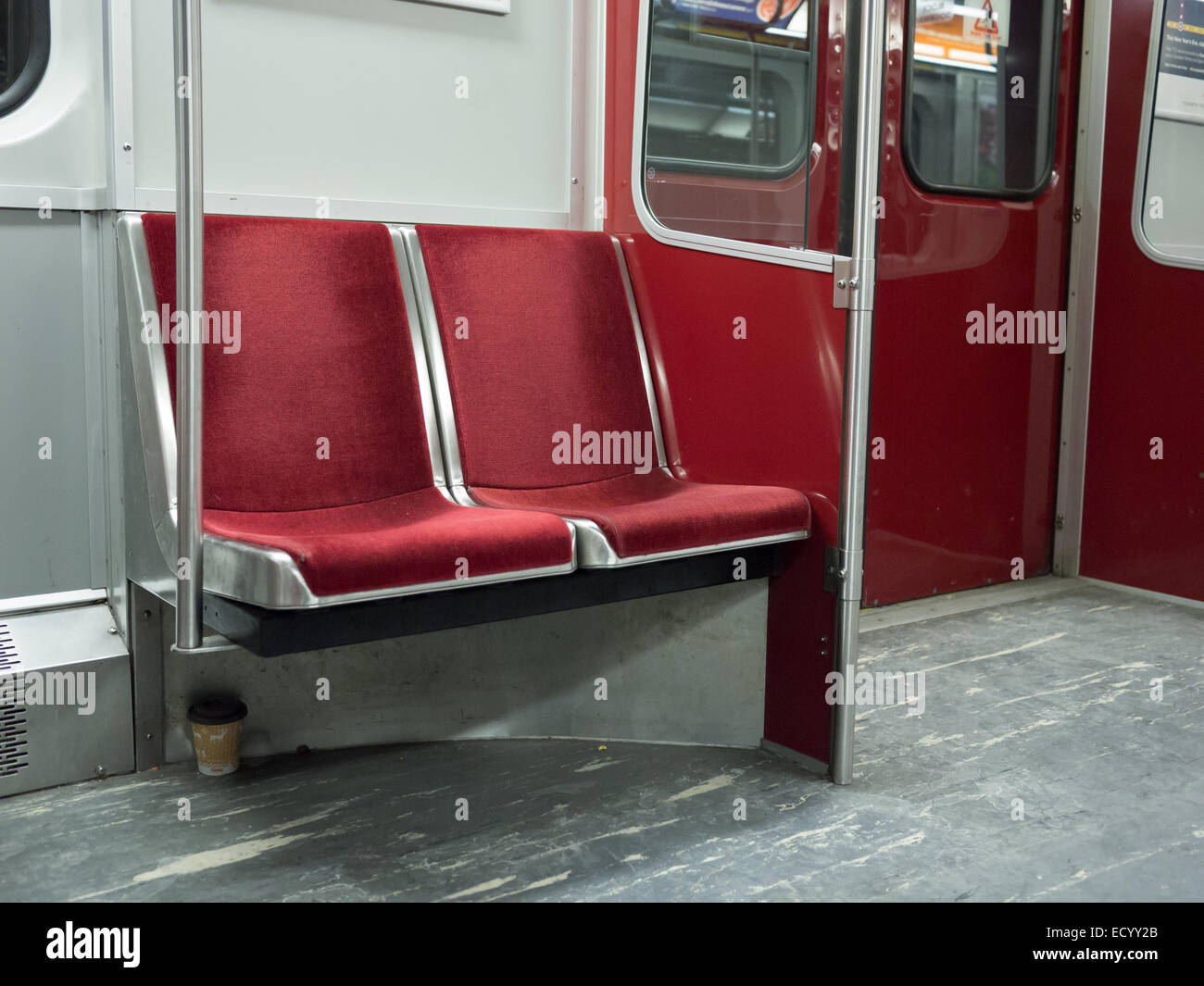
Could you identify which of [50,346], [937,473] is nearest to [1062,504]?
[937,473]

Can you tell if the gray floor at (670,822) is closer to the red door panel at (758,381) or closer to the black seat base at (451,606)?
the red door panel at (758,381)

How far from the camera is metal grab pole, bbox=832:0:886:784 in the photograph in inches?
85.8

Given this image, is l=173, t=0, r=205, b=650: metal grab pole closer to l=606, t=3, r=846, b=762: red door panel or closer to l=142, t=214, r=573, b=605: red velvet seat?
l=142, t=214, r=573, b=605: red velvet seat

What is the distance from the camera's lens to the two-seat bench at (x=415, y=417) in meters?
1.92

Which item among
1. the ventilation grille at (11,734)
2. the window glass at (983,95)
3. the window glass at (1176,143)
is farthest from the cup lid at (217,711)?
the window glass at (1176,143)

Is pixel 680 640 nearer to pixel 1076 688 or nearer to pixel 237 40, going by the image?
pixel 1076 688

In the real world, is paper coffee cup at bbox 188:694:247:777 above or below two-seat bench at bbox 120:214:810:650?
below

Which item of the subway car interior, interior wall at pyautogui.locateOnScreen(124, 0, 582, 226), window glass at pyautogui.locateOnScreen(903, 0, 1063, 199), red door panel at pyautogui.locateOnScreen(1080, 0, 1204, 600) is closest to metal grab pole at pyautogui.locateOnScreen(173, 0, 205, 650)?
the subway car interior

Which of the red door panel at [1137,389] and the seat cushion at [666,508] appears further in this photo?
the red door panel at [1137,389]

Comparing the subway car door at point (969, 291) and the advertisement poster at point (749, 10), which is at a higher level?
the advertisement poster at point (749, 10)

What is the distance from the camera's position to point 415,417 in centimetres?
242

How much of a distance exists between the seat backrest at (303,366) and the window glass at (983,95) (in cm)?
179

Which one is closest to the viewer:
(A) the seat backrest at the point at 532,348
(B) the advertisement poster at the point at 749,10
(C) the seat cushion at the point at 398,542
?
(C) the seat cushion at the point at 398,542
